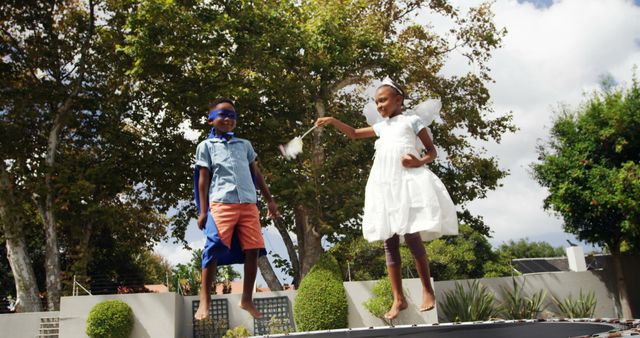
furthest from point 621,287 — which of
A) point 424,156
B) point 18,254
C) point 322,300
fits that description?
point 18,254

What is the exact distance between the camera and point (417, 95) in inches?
612

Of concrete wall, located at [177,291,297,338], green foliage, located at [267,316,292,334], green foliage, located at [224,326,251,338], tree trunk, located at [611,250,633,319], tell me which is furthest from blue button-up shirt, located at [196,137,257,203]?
tree trunk, located at [611,250,633,319]

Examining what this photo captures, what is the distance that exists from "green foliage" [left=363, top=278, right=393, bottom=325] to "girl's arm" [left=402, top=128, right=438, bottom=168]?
28.0 feet

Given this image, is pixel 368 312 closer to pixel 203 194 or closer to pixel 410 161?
pixel 410 161

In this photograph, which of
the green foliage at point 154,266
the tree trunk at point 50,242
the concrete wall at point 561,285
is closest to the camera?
the tree trunk at point 50,242

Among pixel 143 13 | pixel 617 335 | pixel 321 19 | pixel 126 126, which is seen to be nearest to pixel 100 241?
pixel 126 126

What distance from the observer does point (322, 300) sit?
1197 cm

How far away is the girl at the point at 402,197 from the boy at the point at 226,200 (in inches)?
28.4

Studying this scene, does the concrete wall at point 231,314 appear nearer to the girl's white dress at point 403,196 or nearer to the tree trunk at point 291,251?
the tree trunk at point 291,251

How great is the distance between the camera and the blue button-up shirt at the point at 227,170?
378 cm

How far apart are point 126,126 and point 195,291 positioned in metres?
5.64

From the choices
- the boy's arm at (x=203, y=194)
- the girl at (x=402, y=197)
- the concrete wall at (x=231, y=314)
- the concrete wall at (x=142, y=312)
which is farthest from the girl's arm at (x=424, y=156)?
the concrete wall at (x=231, y=314)

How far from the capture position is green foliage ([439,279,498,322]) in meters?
12.8

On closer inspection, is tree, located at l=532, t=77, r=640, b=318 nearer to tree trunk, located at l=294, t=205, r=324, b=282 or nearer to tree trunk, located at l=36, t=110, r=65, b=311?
tree trunk, located at l=294, t=205, r=324, b=282
